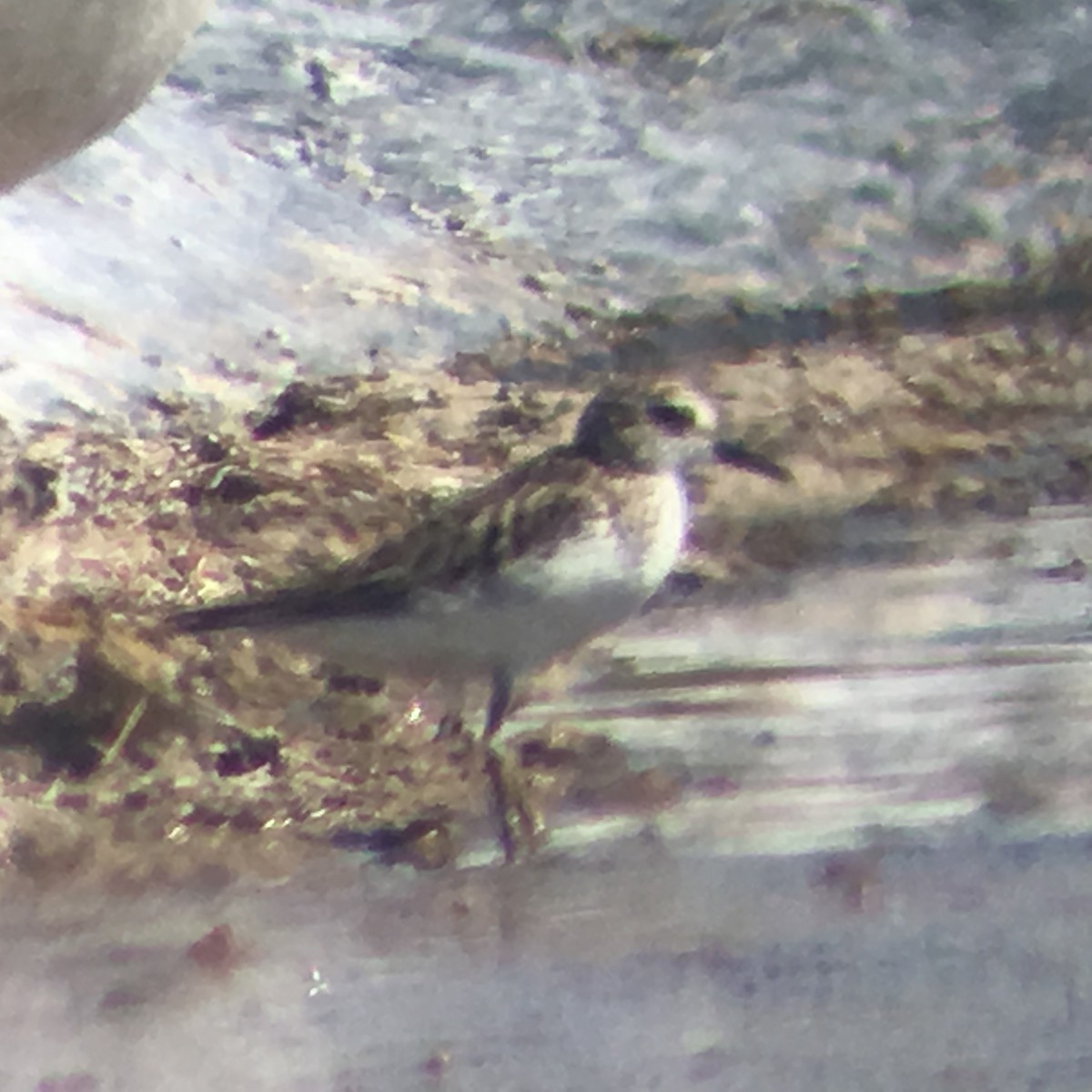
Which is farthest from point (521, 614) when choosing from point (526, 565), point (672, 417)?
point (672, 417)

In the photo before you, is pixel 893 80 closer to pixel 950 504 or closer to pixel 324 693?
pixel 950 504

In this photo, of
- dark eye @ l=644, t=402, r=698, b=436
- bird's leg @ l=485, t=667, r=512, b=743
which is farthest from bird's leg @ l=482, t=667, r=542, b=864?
dark eye @ l=644, t=402, r=698, b=436

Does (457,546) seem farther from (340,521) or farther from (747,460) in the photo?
(747,460)

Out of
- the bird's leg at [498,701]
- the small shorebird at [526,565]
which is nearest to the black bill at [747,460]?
the small shorebird at [526,565]

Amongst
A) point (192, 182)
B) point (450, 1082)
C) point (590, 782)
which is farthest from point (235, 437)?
point (450, 1082)

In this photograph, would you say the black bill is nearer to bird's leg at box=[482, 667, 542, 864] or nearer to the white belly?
the white belly
